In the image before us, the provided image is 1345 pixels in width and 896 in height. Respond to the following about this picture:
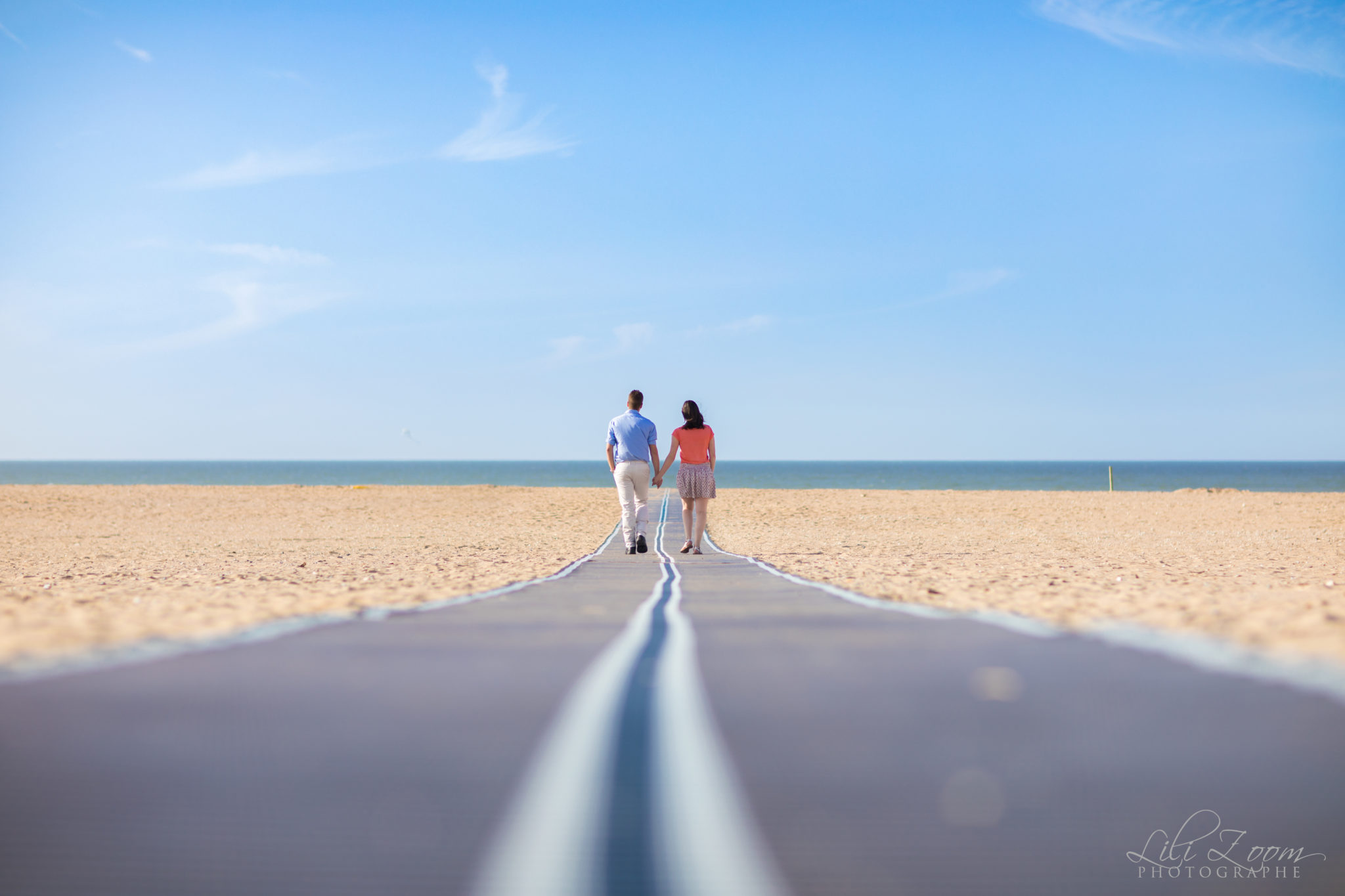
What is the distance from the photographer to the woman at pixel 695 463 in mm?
9711

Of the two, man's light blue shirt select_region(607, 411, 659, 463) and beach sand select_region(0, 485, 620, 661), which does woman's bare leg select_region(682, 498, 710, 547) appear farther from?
beach sand select_region(0, 485, 620, 661)

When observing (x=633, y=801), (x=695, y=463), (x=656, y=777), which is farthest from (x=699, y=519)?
(x=633, y=801)

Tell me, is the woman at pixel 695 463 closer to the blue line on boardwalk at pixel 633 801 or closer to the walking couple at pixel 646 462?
the walking couple at pixel 646 462

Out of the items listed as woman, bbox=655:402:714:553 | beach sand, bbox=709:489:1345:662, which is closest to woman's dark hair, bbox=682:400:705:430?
woman, bbox=655:402:714:553

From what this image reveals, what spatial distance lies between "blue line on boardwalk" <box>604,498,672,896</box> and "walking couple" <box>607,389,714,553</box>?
22.8 feet

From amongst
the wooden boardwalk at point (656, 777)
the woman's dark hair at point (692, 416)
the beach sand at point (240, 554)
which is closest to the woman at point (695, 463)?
the woman's dark hair at point (692, 416)

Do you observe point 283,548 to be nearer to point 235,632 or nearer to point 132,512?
point 235,632

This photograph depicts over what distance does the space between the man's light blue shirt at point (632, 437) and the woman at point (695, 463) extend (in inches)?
11.8

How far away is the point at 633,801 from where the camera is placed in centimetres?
157

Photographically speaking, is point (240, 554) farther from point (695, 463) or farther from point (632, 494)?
point (695, 463)

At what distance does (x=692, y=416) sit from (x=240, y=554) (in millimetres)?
7834

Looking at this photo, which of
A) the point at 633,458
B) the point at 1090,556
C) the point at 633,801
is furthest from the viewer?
the point at 1090,556

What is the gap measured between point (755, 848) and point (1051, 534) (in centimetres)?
1751

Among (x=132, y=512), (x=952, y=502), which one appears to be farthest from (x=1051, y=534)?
(x=132, y=512)
